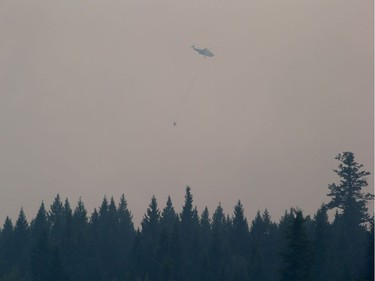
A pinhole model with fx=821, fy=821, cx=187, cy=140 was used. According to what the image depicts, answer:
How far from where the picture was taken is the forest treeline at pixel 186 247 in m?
120

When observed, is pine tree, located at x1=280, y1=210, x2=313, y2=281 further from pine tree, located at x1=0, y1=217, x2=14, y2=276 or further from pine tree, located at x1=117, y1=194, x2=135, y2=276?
pine tree, located at x1=0, y1=217, x2=14, y2=276

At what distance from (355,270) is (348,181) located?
24.9 m

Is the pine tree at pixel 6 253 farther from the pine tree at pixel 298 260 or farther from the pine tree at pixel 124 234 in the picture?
the pine tree at pixel 298 260

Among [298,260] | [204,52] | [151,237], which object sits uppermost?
[204,52]

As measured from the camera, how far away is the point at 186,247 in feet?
447

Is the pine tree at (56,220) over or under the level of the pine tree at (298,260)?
over

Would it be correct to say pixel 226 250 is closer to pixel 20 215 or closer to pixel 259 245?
pixel 259 245

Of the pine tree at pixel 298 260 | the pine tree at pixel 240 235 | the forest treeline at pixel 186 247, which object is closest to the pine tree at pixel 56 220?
the forest treeline at pixel 186 247

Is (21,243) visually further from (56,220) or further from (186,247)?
(186,247)

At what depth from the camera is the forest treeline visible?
394 feet

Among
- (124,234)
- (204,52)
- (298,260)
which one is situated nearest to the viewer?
(298,260)

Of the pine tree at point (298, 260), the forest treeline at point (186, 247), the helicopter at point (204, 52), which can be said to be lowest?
the pine tree at point (298, 260)

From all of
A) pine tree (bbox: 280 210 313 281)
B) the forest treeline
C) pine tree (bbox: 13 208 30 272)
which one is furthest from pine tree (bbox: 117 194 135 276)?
pine tree (bbox: 280 210 313 281)

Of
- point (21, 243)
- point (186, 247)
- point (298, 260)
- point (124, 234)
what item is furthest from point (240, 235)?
point (298, 260)
